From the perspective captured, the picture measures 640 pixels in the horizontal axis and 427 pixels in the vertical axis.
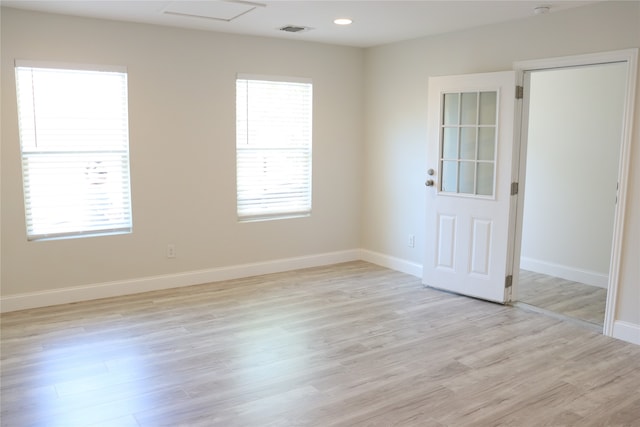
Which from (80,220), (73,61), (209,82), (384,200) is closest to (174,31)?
(209,82)

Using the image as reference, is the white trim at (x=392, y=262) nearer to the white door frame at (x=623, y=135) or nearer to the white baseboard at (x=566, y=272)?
the white baseboard at (x=566, y=272)

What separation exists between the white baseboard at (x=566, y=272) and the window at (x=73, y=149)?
4.35m

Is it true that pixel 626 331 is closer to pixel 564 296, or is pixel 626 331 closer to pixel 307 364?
pixel 564 296

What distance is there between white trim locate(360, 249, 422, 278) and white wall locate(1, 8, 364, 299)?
0.65 meters

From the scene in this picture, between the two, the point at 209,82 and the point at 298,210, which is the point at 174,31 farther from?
the point at 298,210

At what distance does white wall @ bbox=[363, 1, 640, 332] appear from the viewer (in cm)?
392

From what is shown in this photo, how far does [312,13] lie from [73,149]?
236 centimetres

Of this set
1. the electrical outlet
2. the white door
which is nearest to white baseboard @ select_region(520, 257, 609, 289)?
the white door

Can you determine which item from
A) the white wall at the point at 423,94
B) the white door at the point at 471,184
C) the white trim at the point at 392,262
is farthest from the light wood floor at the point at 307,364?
the white wall at the point at 423,94

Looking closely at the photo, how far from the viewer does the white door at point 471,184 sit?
466 centimetres

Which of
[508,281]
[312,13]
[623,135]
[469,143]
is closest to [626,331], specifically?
[508,281]

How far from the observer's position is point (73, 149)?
183 inches

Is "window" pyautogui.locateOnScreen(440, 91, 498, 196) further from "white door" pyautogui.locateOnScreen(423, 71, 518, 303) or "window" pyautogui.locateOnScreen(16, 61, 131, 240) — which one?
"window" pyautogui.locateOnScreen(16, 61, 131, 240)

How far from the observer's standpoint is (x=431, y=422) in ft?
9.33
